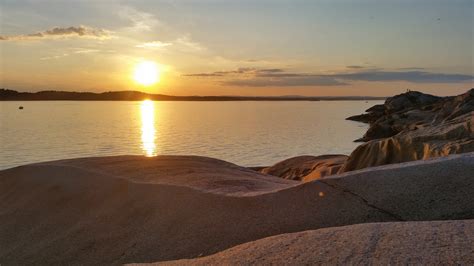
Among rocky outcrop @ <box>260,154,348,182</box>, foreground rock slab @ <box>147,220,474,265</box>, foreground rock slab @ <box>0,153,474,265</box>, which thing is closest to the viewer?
foreground rock slab @ <box>147,220,474,265</box>

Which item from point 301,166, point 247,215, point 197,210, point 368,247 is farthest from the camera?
point 301,166

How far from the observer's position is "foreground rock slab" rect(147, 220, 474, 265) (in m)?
2.92

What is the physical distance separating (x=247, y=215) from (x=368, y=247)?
1851 millimetres

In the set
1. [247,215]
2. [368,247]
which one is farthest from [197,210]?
[368,247]

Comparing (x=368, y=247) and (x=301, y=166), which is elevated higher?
(x=368, y=247)

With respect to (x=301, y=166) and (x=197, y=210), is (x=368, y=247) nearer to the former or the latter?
(x=197, y=210)

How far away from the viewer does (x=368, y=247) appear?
316 centimetres

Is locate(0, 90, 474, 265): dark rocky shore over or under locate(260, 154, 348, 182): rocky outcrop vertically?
over

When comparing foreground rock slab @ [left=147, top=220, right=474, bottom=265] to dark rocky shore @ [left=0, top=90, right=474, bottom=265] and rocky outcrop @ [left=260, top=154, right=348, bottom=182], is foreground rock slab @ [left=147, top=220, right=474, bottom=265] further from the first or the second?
rocky outcrop @ [left=260, top=154, right=348, bottom=182]

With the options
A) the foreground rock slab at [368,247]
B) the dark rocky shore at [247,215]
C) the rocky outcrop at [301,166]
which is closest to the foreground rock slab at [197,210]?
the dark rocky shore at [247,215]

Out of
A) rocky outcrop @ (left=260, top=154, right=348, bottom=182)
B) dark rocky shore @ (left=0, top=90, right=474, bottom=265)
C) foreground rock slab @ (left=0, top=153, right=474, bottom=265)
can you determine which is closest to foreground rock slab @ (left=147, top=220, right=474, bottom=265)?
dark rocky shore @ (left=0, top=90, right=474, bottom=265)

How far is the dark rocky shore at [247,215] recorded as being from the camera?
130 inches

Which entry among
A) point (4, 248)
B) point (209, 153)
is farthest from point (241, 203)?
point (209, 153)

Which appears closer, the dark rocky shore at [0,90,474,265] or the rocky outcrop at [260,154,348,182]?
the dark rocky shore at [0,90,474,265]
